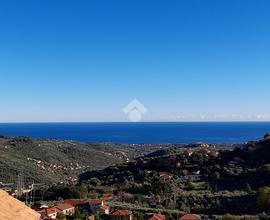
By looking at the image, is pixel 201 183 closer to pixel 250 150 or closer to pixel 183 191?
pixel 183 191

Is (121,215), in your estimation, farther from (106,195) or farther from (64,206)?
(106,195)

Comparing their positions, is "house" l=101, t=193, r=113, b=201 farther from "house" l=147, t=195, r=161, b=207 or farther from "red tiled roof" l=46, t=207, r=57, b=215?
"red tiled roof" l=46, t=207, r=57, b=215

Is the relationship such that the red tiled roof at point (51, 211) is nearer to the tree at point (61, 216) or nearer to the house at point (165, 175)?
the tree at point (61, 216)

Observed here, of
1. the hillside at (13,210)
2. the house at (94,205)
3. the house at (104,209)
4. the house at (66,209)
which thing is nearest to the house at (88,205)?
the house at (94,205)

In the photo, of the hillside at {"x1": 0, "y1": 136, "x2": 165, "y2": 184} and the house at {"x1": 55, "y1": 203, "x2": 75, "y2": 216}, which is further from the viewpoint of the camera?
the hillside at {"x1": 0, "y1": 136, "x2": 165, "y2": 184}

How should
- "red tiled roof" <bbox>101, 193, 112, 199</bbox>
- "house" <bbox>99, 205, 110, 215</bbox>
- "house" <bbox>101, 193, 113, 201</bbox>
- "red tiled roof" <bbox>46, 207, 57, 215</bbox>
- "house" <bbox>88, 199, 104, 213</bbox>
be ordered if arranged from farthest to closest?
"red tiled roof" <bbox>101, 193, 112, 199</bbox>, "house" <bbox>101, 193, 113, 201</bbox>, "house" <bbox>88, 199, 104, 213</bbox>, "house" <bbox>99, 205, 110, 215</bbox>, "red tiled roof" <bbox>46, 207, 57, 215</bbox>

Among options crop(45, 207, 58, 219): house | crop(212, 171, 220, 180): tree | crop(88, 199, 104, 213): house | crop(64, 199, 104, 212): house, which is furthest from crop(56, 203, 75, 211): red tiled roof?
crop(212, 171, 220, 180): tree

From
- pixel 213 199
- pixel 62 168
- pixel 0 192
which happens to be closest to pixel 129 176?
pixel 213 199
